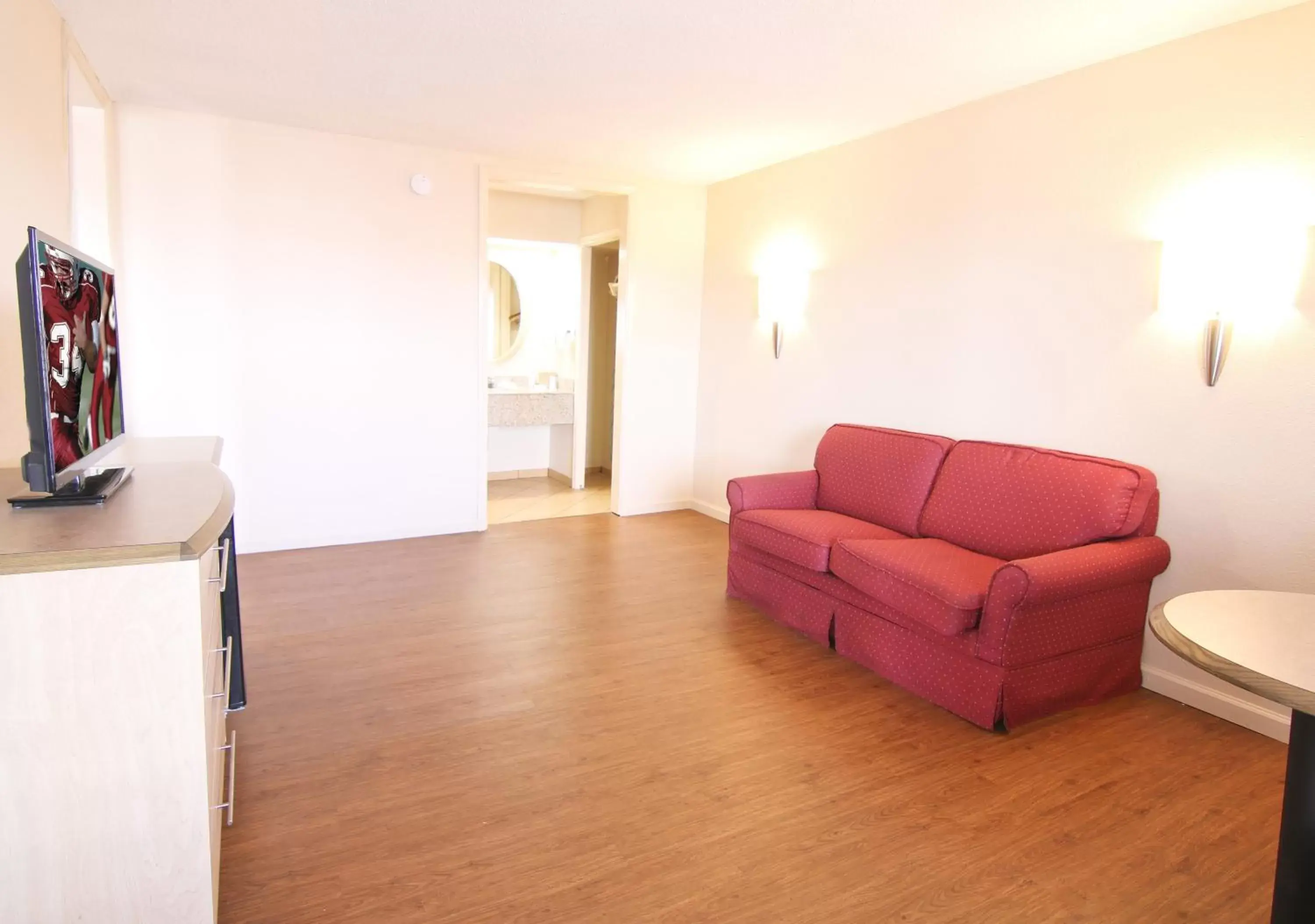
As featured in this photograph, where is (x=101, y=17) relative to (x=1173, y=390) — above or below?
above

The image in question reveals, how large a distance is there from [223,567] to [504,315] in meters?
5.08

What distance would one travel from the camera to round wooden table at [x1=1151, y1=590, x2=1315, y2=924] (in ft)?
4.61

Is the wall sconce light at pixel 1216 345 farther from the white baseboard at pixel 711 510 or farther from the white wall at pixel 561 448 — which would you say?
the white wall at pixel 561 448

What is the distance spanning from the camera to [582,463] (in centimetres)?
688

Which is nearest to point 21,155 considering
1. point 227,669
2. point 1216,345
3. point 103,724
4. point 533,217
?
point 227,669

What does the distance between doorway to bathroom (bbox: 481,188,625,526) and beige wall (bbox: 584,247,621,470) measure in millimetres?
11

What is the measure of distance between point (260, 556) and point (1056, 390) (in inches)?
170

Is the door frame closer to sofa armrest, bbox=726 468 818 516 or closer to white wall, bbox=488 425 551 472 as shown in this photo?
white wall, bbox=488 425 551 472

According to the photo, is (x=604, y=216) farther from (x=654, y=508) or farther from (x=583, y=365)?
(x=654, y=508)

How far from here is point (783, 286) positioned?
501 cm

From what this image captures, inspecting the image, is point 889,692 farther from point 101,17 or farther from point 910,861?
point 101,17

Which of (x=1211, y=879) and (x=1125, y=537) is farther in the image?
(x=1125, y=537)

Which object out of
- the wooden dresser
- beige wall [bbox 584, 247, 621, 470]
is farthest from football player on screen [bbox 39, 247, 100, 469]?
beige wall [bbox 584, 247, 621, 470]

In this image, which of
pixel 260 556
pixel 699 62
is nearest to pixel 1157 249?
pixel 699 62
